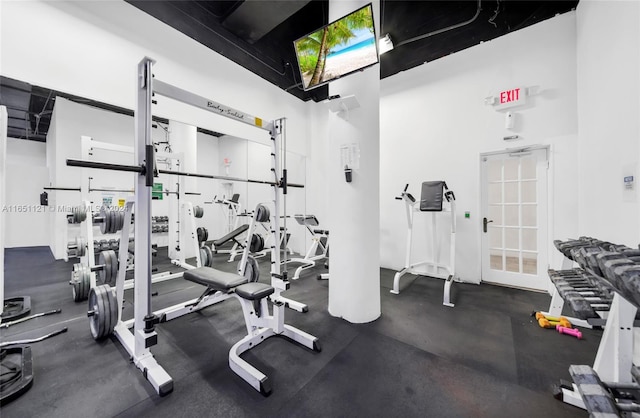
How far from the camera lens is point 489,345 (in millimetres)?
2219

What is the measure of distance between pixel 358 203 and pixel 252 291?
4.56ft

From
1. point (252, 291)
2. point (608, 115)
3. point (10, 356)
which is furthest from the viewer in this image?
point (608, 115)

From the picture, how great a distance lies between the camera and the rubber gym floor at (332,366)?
154 centimetres

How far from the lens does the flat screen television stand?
2420 mm

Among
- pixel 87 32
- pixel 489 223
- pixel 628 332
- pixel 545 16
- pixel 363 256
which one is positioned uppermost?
pixel 545 16

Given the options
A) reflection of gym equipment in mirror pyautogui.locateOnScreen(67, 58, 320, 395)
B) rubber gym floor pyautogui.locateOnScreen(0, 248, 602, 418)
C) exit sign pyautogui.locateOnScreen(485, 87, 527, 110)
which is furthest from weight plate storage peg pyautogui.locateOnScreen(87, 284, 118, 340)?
exit sign pyautogui.locateOnScreen(485, 87, 527, 110)

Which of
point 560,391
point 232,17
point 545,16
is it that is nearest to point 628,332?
point 560,391

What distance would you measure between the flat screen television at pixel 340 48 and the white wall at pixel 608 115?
2.06 metres

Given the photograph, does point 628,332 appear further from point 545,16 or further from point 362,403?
point 545,16

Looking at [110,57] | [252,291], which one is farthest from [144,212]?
[110,57]

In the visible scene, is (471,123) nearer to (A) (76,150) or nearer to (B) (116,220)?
(B) (116,220)

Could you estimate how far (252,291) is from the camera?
186cm

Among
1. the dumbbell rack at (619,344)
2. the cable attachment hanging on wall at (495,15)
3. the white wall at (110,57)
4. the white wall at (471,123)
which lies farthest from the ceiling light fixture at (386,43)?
the dumbbell rack at (619,344)

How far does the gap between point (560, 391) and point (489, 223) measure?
9.32ft
